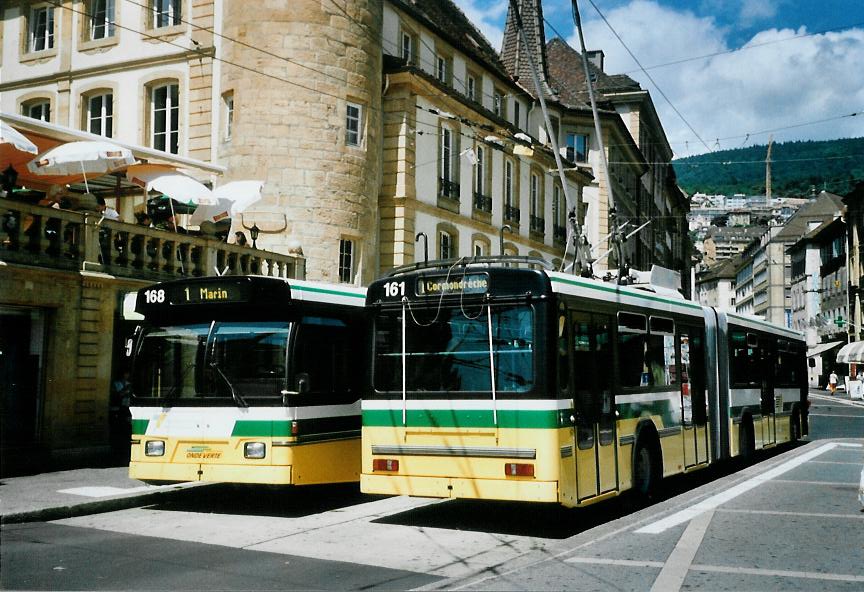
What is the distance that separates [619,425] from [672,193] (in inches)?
3274

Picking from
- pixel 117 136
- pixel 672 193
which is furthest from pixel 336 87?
pixel 672 193

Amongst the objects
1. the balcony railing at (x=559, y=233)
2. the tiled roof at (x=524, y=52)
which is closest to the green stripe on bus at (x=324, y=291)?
the tiled roof at (x=524, y=52)

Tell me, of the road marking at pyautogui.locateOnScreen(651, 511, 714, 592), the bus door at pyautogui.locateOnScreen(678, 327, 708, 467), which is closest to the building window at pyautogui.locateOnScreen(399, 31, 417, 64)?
the bus door at pyautogui.locateOnScreen(678, 327, 708, 467)

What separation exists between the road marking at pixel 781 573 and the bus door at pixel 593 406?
2.36 meters

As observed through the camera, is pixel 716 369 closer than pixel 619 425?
No

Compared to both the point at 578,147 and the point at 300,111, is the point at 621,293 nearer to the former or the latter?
the point at 300,111

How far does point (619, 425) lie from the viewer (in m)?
11.7

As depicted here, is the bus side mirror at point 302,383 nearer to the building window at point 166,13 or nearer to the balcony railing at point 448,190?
the building window at point 166,13

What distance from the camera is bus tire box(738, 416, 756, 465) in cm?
1753

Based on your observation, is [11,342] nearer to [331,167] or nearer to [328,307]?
[328,307]

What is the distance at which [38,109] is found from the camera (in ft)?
108

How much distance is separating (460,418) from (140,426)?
14.9ft

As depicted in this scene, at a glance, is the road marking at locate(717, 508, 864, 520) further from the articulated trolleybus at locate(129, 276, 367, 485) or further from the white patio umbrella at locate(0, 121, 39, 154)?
the white patio umbrella at locate(0, 121, 39, 154)

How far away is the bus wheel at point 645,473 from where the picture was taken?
1247 cm
